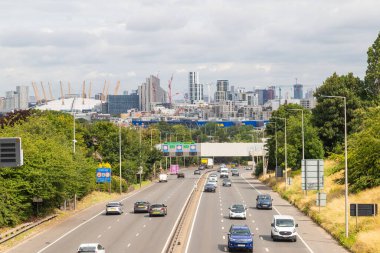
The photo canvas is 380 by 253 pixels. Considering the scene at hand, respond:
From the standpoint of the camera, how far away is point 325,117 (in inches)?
4508

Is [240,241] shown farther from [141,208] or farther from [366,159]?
[366,159]

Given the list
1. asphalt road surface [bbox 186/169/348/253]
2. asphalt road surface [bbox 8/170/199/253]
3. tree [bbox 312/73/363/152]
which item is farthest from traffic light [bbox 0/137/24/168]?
tree [bbox 312/73/363/152]

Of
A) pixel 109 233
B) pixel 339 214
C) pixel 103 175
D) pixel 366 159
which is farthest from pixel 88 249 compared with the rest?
pixel 103 175

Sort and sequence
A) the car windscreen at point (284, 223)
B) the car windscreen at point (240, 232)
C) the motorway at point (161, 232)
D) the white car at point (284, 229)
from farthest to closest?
1. the car windscreen at point (284, 223)
2. the white car at point (284, 229)
3. the motorway at point (161, 232)
4. the car windscreen at point (240, 232)

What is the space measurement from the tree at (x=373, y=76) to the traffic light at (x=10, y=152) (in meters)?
82.6

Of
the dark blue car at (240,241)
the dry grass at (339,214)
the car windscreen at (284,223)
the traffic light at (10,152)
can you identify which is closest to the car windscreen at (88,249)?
the traffic light at (10,152)

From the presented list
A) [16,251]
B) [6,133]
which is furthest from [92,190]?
[16,251]

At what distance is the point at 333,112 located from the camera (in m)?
113

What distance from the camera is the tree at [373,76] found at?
112m

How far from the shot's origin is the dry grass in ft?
139

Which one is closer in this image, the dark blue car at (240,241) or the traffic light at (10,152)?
the traffic light at (10,152)

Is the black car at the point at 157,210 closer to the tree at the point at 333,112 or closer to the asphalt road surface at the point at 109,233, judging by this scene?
the asphalt road surface at the point at 109,233

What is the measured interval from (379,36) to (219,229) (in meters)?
68.1

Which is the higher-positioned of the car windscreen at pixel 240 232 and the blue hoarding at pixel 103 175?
the car windscreen at pixel 240 232
